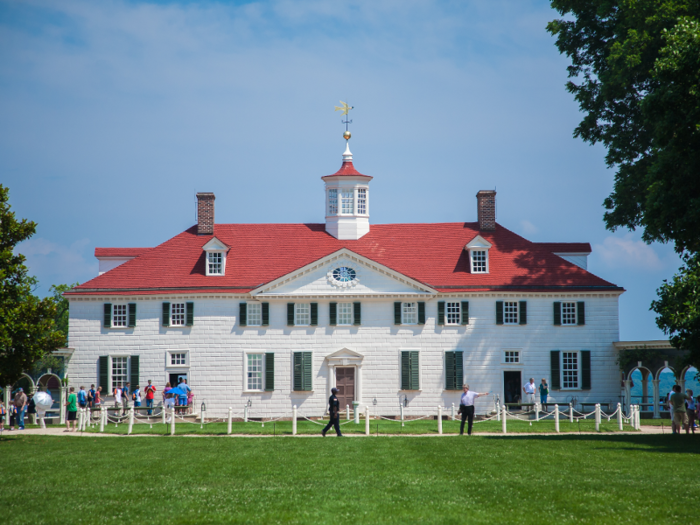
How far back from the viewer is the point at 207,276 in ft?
125

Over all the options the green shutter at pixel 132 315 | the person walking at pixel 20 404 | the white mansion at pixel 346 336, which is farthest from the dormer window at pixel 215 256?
the person walking at pixel 20 404

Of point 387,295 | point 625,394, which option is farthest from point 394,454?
point 625,394

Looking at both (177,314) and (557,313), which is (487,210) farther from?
(177,314)

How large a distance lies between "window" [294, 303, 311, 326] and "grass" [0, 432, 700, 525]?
16.4 metres

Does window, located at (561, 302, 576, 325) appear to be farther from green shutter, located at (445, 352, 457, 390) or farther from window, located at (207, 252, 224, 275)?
window, located at (207, 252, 224, 275)

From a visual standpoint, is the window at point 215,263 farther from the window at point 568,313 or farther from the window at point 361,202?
the window at point 568,313

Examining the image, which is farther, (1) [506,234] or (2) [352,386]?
(1) [506,234]

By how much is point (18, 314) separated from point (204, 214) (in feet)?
57.5

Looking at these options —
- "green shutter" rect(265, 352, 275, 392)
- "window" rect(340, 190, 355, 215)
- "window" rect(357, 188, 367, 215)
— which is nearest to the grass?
"green shutter" rect(265, 352, 275, 392)

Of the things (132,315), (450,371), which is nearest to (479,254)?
(450,371)

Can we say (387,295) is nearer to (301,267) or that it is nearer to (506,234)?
(301,267)

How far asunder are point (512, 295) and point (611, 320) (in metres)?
4.68

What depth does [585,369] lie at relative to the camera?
122 feet

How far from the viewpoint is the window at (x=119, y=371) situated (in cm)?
3734
